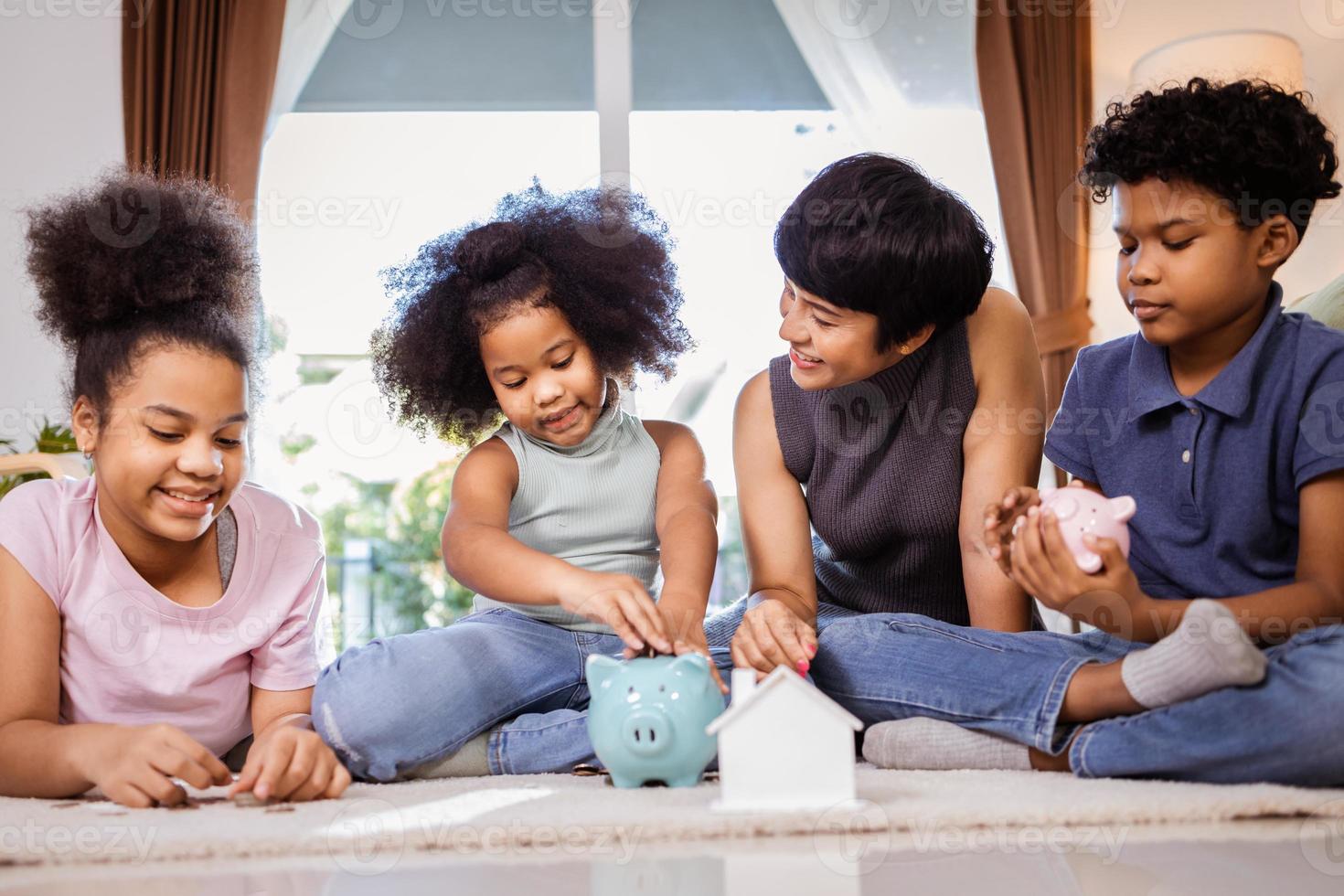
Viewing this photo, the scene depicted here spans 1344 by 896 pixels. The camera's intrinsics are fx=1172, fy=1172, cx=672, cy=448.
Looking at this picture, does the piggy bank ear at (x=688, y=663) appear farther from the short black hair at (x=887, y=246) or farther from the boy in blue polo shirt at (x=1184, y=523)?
the short black hair at (x=887, y=246)

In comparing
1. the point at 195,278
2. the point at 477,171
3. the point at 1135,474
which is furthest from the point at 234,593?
the point at 477,171

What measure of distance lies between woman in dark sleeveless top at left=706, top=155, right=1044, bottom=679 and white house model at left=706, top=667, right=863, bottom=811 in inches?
19.2

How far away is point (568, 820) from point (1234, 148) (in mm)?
1212

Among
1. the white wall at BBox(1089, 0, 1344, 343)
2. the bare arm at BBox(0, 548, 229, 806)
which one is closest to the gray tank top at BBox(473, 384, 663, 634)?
the bare arm at BBox(0, 548, 229, 806)

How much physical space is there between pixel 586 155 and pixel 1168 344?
8.14 ft

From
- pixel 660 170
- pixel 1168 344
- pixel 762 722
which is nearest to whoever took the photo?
pixel 762 722

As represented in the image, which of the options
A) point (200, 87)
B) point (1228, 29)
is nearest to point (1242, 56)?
point (1228, 29)

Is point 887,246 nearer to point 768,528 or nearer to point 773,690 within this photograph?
point 768,528

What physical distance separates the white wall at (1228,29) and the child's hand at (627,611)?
2300mm

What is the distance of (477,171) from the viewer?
381 cm

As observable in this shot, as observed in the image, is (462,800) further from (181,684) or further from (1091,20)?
(1091,20)

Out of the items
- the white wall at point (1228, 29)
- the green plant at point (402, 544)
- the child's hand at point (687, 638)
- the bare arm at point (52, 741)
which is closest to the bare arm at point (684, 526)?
the child's hand at point (687, 638)

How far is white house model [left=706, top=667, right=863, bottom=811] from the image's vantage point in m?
1.16

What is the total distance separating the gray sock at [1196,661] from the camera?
1.19 metres
